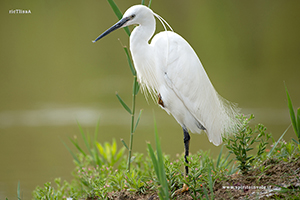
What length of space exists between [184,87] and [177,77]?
9cm

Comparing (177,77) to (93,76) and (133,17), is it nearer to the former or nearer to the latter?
(133,17)

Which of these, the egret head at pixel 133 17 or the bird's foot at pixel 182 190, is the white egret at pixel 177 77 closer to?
the egret head at pixel 133 17

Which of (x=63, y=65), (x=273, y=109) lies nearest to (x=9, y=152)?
(x=273, y=109)

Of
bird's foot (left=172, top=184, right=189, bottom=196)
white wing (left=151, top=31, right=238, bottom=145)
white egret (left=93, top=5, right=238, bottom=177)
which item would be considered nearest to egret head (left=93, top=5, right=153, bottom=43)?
white egret (left=93, top=5, right=238, bottom=177)

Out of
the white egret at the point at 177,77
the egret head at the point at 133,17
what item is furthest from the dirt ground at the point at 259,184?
the egret head at the point at 133,17

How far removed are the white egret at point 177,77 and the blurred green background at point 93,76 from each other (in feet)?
6.82

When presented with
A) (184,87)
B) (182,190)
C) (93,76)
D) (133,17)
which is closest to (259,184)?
(182,190)

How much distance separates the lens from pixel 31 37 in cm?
1090

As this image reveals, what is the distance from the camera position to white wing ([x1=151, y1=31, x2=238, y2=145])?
8.13ft

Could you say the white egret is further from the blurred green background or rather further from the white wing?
the blurred green background

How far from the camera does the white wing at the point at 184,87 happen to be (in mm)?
2479

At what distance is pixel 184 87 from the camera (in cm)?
250

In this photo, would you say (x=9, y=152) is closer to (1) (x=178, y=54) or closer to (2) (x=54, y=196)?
(2) (x=54, y=196)

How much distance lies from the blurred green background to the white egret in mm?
2078
